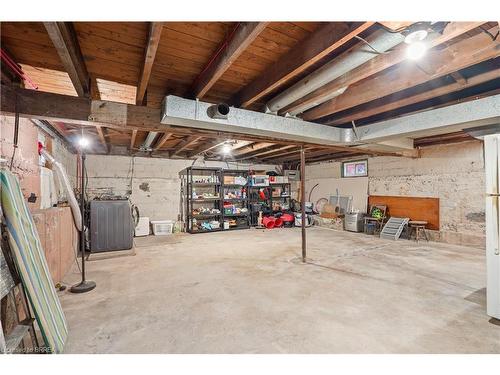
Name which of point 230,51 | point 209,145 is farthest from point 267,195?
point 230,51

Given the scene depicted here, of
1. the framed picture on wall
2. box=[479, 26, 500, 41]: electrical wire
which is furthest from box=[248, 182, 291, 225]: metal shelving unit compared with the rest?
box=[479, 26, 500, 41]: electrical wire

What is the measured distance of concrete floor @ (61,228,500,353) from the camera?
5.80ft

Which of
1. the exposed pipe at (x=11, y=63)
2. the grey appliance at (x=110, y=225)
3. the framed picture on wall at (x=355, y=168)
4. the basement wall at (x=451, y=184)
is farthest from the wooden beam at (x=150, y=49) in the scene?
the framed picture on wall at (x=355, y=168)

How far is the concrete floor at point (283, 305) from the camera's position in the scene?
1768 millimetres

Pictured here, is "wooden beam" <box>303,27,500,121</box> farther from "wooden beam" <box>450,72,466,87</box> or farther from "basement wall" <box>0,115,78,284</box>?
"basement wall" <box>0,115,78,284</box>

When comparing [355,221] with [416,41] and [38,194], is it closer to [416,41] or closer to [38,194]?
[416,41]

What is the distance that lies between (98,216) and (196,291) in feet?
9.52

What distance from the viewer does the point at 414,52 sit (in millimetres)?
1641

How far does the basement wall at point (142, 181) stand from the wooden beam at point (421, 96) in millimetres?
5126

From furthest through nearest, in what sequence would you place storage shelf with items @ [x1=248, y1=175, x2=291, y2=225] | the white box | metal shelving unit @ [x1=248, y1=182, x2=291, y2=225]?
1. metal shelving unit @ [x1=248, y1=182, x2=291, y2=225]
2. storage shelf with items @ [x1=248, y1=175, x2=291, y2=225]
3. the white box

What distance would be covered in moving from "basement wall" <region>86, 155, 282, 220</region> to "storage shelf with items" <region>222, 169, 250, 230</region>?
4.63 feet

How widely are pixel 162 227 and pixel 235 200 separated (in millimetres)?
2405
